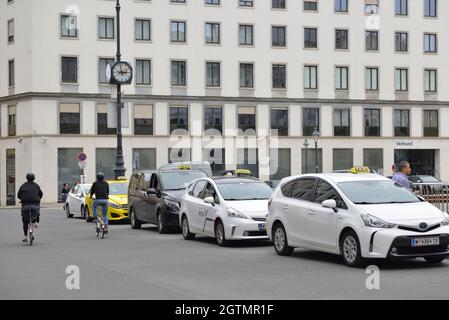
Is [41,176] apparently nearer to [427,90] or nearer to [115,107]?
[115,107]

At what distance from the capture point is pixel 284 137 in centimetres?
6475

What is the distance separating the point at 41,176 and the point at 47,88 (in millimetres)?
6323

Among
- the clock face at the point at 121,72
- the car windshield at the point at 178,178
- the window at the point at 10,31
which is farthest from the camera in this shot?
the window at the point at 10,31

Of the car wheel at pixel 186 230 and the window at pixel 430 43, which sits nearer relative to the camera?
the car wheel at pixel 186 230

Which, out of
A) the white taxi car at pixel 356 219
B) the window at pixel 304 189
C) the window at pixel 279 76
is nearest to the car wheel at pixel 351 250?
the white taxi car at pixel 356 219

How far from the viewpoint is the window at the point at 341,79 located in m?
66.2

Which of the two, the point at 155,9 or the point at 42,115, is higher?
the point at 155,9

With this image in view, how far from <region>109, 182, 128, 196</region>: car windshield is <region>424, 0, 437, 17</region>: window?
44938mm

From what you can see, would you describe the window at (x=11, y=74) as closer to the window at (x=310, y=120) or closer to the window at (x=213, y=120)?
the window at (x=213, y=120)

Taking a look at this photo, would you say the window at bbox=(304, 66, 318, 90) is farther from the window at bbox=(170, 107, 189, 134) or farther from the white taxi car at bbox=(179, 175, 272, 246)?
the white taxi car at bbox=(179, 175, 272, 246)

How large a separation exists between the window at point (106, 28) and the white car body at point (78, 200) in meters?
26.8

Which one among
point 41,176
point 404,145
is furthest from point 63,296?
point 404,145

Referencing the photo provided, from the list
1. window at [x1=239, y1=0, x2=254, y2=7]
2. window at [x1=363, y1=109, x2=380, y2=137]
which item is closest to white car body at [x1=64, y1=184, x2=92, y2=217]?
window at [x1=239, y1=0, x2=254, y2=7]

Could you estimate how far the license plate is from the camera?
13133mm
